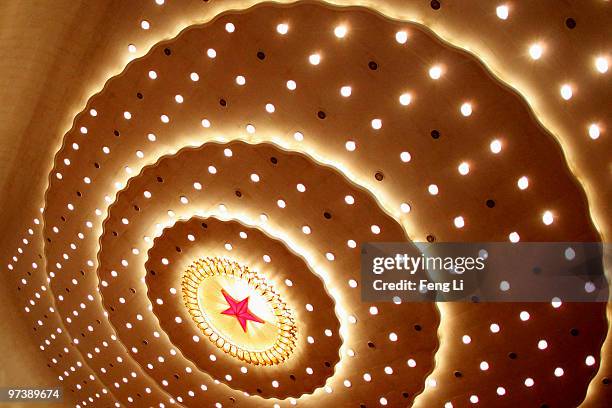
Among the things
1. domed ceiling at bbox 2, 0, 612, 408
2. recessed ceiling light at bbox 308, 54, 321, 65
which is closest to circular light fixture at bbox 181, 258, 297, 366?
domed ceiling at bbox 2, 0, 612, 408

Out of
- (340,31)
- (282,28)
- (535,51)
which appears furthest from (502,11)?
(282,28)

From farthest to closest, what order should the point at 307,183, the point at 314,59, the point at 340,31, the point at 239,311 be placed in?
the point at 239,311, the point at 307,183, the point at 314,59, the point at 340,31

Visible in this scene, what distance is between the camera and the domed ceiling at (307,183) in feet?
15.3

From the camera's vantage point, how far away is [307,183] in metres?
5.61

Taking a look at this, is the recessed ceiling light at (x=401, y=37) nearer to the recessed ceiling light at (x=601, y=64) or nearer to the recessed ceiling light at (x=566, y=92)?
the recessed ceiling light at (x=566, y=92)

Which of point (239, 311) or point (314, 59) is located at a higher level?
point (314, 59)

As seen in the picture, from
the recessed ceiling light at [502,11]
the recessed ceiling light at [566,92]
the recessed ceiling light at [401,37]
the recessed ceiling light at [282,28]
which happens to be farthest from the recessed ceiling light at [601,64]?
the recessed ceiling light at [282,28]

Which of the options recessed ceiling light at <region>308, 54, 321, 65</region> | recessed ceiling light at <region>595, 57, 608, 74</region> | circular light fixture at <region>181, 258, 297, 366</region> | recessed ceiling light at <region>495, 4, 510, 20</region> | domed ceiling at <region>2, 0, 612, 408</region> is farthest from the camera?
circular light fixture at <region>181, 258, 297, 366</region>

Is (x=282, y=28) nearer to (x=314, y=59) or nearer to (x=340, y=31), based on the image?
(x=314, y=59)

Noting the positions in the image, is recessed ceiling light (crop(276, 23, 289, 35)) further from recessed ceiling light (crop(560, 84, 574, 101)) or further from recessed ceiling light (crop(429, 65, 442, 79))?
recessed ceiling light (crop(560, 84, 574, 101))

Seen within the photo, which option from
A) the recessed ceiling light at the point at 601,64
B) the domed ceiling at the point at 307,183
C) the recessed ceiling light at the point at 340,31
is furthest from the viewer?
the recessed ceiling light at the point at 340,31

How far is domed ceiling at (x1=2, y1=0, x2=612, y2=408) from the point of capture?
466 centimetres

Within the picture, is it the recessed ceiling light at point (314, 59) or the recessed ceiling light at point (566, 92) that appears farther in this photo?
the recessed ceiling light at point (314, 59)

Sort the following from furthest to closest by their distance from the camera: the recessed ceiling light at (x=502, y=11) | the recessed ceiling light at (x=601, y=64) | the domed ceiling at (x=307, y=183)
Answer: the domed ceiling at (x=307, y=183), the recessed ceiling light at (x=502, y=11), the recessed ceiling light at (x=601, y=64)
